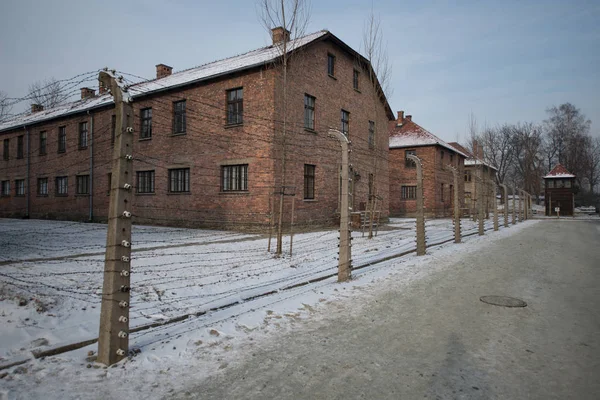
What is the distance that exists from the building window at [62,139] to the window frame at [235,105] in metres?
14.6

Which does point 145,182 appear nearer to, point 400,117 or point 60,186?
point 60,186

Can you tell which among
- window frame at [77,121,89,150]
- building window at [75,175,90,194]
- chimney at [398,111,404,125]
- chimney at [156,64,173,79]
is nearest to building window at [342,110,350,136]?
chimney at [156,64,173,79]

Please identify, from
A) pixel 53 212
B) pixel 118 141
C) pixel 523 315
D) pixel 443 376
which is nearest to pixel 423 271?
pixel 523 315

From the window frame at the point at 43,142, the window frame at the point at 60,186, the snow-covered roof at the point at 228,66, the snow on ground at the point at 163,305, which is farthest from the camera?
the window frame at the point at 43,142

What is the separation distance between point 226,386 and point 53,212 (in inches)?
1058

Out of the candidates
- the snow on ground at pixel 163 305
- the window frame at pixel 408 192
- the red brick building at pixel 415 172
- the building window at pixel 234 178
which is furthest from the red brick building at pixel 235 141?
the window frame at pixel 408 192

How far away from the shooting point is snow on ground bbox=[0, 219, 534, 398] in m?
3.20

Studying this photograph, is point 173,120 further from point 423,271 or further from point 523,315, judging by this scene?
point 523,315

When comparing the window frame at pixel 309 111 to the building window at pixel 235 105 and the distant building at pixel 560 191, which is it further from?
the distant building at pixel 560 191

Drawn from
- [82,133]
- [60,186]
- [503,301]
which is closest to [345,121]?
[503,301]

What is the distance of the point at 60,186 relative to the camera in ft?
81.3

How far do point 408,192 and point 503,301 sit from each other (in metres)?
27.6

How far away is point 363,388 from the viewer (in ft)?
9.78

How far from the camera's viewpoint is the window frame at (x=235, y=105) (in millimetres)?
16297
